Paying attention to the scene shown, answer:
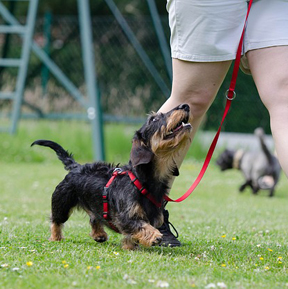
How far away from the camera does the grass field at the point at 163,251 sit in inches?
122

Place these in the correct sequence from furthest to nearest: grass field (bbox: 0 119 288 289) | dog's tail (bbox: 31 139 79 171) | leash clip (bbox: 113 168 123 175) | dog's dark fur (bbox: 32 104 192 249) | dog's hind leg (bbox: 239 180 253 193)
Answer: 1. dog's hind leg (bbox: 239 180 253 193)
2. dog's tail (bbox: 31 139 79 171)
3. leash clip (bbox: 113 168 123 175)
4. dog's dark fur (bbox: 32 104 192 249)
5. grass field (bbox: 0 119 288 289)

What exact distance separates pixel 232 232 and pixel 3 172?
18.6ft

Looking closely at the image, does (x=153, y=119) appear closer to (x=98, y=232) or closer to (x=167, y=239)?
(x=167, y=239)

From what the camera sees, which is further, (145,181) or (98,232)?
(98,232)

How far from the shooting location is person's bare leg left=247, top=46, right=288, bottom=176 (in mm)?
3775

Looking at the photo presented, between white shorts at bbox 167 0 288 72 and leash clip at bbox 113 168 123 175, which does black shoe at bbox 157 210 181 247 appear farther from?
white shorts at bbox 167 0 288 72

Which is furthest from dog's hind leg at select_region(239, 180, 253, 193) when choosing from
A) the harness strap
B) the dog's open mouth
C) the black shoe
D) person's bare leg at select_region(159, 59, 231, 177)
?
the dog's open mouth

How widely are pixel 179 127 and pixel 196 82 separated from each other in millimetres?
334

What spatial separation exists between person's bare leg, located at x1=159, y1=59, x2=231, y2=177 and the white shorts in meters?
0.07

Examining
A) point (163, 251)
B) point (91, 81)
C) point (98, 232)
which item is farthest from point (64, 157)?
point (91, 81)

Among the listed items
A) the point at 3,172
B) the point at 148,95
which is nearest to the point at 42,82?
the point at 148,95

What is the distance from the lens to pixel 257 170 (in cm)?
917

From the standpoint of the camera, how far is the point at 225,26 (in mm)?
3865

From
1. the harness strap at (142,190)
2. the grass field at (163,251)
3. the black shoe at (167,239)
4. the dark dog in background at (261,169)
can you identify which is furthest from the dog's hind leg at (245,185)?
the harness strap at (142,190)
